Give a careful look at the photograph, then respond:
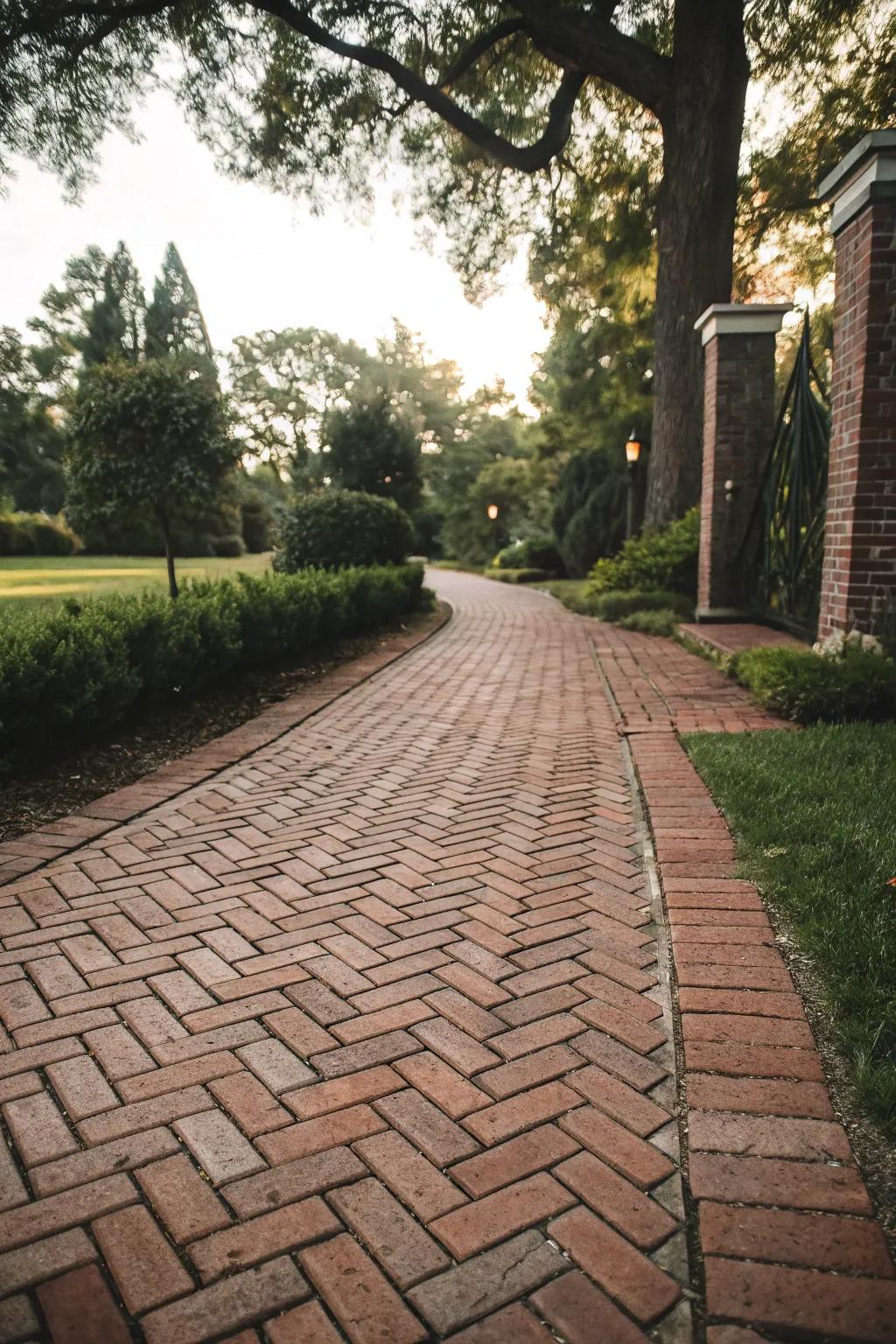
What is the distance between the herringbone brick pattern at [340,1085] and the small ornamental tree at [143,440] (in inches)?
264

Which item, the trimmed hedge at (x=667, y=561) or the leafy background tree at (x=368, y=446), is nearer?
the trimmed hedge at (x=667, y=561)

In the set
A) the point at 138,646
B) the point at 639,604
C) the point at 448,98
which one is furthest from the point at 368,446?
the point at 138,646

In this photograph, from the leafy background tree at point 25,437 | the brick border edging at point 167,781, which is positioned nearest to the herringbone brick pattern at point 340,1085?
the brick border edging at point 167,781

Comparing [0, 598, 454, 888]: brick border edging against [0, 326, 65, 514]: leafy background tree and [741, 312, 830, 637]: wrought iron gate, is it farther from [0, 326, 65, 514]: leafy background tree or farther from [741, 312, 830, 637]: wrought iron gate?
[0, 326, 65, 514]: leafy background tree

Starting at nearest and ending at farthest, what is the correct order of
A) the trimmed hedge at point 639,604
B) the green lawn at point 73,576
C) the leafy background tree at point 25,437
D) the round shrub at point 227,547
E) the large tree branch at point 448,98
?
the trimmed hedge at point 639,604 → the large tree branch at point 448,98 → the green lawn at point 73,576 → the leafy background tree at point 25,437 → the round shrub at point 227,547

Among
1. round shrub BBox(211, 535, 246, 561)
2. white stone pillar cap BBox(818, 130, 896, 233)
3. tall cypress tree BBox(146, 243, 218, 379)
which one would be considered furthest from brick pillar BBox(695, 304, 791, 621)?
tall cypress tree BBox(146, 243, 218, 379)

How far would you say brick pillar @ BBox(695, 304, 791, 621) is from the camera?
26.0ft

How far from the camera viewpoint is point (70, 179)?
41.1 ft

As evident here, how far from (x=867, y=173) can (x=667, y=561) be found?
19.6 feet

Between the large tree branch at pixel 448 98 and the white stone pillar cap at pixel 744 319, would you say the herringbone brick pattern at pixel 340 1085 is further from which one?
the large tree branch at pixel 448 98

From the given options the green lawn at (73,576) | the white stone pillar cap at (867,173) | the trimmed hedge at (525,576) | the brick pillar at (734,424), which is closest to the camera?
the white stone pillar cap at (867,173)

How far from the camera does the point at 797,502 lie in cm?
659

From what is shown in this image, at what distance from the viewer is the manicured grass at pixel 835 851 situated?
1795 mm

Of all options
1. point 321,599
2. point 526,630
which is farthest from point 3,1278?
point 526,630
